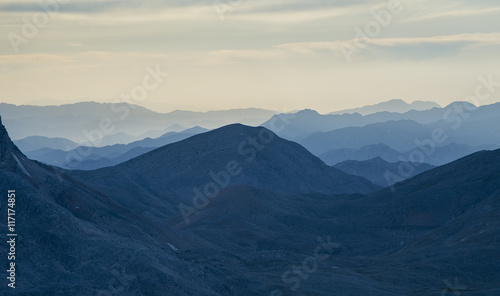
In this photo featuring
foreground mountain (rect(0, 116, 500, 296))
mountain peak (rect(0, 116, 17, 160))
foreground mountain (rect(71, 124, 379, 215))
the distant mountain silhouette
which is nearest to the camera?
foreground mountain (rect(0, 116, 500, 296))

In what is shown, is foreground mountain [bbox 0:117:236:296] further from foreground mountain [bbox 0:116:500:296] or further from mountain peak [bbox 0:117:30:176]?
mountain peak [bbox 0:117:30:176]

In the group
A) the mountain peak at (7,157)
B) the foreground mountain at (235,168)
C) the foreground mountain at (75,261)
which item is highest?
the foreground mountain at (235,168)

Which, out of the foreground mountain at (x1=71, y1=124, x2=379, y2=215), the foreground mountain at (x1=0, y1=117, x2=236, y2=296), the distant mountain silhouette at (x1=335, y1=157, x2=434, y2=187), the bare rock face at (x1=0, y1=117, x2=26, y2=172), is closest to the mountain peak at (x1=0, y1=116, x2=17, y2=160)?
the bare rock face at (x1=0, y1=117, x2=26, y2=172)

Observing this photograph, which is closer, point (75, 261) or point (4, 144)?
point (75, 261)

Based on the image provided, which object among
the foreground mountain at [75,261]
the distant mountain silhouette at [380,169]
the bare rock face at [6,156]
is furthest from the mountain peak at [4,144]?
the distant mountain silhouette at [380,169]

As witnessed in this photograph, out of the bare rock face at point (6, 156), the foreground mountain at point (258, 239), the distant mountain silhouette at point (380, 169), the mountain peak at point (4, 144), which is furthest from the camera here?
the distant mountain silhouette at point (380, 169)

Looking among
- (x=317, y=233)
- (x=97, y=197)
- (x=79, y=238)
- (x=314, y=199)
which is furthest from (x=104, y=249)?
(x=314, y=199)

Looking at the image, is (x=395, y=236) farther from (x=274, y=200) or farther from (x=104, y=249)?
(x=104, y=249)

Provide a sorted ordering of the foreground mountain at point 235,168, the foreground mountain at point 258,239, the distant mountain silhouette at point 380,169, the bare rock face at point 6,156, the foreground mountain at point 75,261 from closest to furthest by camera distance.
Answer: the foreground mountain at point 75,261 → the foreground mountain at point 258,239 → the bare rock face at point 6,156 → the foreground mountain at point 235,168 → the distant mountain silhouette at point 380,169

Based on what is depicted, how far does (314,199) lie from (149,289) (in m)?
60.8

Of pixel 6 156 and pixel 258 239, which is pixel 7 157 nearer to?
pixel 6 156

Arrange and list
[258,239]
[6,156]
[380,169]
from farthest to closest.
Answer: [380,169]
[258,239]
[6,156]

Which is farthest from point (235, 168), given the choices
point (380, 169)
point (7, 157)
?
point (7, 157)

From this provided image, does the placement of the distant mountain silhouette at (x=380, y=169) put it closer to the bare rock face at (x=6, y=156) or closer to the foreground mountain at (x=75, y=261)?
the bare rock face at (x=6, y=156)
